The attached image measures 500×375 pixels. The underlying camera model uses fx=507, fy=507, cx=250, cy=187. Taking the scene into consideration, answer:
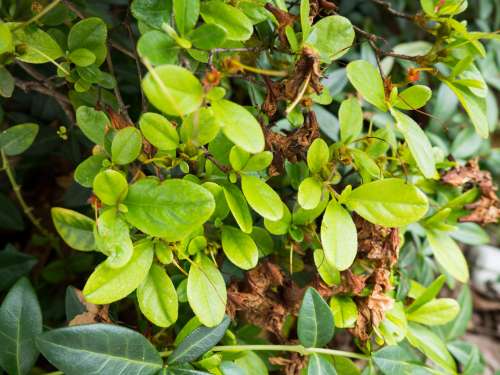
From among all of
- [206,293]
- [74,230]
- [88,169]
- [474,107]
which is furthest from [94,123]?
[474,107]

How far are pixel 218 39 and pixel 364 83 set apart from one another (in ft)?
0.69

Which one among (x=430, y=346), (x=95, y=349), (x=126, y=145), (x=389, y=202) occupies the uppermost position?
(x=126, y=145)

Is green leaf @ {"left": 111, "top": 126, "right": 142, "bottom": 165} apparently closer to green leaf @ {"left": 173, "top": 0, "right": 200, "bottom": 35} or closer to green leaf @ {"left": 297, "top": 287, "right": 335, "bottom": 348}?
green leaf @ {"left": 173, "top": 0, "right": 200, "bottom": 35}

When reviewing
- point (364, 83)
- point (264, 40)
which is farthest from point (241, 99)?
point (364, 83)

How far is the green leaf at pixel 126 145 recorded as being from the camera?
25.4 inches

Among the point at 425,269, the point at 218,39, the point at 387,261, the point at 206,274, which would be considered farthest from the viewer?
the point at 425,269

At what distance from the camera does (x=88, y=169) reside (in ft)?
2.27

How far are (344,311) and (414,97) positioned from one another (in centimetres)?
34

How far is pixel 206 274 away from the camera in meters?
0.69

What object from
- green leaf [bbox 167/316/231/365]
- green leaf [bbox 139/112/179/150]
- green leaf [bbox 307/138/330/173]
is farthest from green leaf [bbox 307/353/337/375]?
green leaf [bbox 139/112/179/150]

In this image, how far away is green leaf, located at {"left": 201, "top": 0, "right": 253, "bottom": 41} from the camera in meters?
0.62

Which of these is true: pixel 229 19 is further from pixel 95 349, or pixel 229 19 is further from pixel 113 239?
pixel 95 349

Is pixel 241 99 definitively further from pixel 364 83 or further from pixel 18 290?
pixel 18 290

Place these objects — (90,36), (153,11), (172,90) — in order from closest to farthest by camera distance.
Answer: (172,90) → (153,11) → (90,36)
